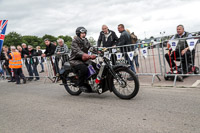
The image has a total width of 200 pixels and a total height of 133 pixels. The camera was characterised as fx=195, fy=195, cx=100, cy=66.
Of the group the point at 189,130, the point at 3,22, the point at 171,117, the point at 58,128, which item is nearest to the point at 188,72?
the point at 171,117

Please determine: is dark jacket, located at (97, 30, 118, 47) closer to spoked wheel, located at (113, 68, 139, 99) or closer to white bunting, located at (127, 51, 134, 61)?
white bunting, located at (127, 51, 134, 61)

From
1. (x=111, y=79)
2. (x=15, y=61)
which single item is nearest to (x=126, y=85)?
(x=111, y=79)

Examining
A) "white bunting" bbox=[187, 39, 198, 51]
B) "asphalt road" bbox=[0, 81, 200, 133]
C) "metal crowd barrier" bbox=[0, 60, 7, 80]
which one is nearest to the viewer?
"asphalt road" bbox=[0, 81, 200, 133]

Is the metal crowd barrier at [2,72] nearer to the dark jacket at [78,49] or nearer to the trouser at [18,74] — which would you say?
the trouser at [18,74]

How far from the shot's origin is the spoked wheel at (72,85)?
5.49 m

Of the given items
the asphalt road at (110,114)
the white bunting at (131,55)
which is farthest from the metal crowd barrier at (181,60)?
the white bunting at (131,55)

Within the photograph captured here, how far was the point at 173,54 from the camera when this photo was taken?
647 centimetres

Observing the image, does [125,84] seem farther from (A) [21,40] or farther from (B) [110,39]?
(A) [21,40]

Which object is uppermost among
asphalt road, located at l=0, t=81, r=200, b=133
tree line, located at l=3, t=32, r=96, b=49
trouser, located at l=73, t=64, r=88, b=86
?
tree line, located at l=3, t=32, r=96, b=49

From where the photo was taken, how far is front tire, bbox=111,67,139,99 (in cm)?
443

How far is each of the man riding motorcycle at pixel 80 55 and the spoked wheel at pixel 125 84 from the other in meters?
0.87

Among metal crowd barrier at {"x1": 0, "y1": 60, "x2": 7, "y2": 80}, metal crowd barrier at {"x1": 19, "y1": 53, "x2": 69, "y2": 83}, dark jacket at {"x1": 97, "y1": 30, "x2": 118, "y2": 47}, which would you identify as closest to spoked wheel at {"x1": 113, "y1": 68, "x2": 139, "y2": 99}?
dark jacket at {"x1": 97, "y1": 30, "x2": 118, "y2": 47}

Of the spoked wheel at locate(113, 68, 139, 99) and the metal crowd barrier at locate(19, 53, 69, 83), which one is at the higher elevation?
the metal crowd barrier at locate(19, 53, 69, 83)

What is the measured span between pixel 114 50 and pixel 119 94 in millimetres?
2905
